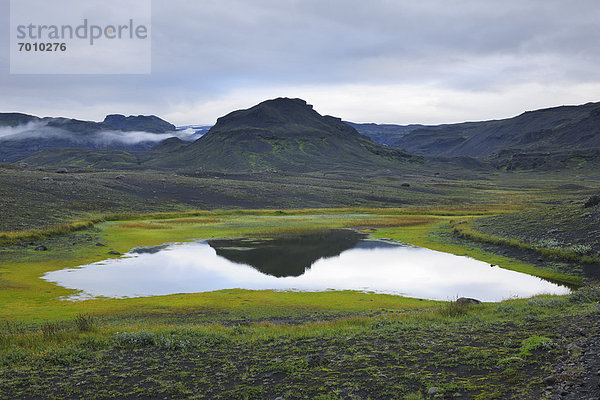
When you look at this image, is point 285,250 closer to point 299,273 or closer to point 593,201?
point 299,273

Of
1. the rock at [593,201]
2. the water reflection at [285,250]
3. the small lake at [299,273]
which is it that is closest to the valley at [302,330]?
the water reflection at [285,250]

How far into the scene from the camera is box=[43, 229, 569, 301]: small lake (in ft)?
95.0

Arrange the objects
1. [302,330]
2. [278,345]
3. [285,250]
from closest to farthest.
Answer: [278,345]
[302,330]
[285,250]

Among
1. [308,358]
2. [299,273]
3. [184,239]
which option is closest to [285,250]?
[299,273]

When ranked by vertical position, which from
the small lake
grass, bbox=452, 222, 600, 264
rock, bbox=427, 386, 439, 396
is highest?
rock, bbox=427, 386, 439, 396

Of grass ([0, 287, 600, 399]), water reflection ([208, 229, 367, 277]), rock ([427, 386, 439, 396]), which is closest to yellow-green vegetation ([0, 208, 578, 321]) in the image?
water reflection ([208, 229, 367, 277])

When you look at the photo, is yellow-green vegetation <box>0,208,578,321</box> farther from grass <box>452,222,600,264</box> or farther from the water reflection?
the water reflection

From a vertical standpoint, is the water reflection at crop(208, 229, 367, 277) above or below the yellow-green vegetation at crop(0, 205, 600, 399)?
below

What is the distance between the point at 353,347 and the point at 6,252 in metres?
37.8

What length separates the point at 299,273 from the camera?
35.1 meters

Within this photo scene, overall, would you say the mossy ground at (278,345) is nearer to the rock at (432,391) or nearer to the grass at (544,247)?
the rock at (432,391)

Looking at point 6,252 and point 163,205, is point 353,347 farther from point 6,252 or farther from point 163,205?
point 163,205

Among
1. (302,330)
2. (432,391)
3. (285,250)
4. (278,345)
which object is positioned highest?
(432,391)

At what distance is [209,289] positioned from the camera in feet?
98.7
